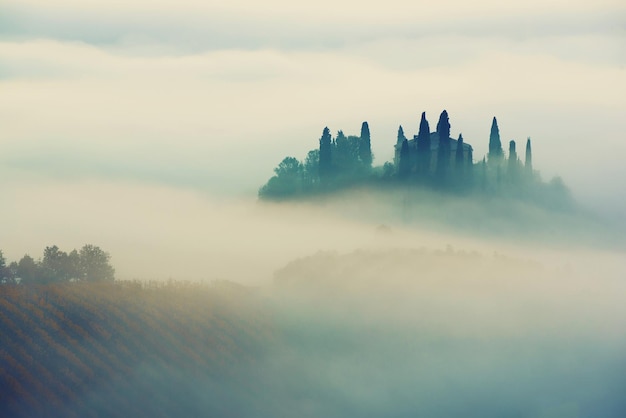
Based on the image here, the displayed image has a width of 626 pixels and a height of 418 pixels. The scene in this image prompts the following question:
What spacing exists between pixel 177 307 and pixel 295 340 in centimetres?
739

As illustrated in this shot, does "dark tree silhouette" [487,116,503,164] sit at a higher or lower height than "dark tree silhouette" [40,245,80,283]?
higher

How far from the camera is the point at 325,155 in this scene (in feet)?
412

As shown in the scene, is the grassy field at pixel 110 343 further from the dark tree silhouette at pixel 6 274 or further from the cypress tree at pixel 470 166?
the cypress tree at pixel 470 166

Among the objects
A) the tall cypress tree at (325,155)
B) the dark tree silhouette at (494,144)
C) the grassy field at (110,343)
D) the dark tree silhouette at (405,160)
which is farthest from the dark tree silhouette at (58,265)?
the dark tree silhouette at (494,144)

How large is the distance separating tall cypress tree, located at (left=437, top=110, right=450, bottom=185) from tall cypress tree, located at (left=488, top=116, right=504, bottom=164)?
15.9 meters

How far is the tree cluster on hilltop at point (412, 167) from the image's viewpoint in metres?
126

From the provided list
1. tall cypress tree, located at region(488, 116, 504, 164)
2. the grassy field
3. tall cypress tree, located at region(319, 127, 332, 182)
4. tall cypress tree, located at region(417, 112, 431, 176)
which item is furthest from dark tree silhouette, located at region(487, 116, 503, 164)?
the grassy field

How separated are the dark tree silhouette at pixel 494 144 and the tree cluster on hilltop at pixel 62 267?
67065 mm

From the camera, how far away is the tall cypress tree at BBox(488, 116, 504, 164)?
14062cm

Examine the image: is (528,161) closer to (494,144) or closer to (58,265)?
(494,144)

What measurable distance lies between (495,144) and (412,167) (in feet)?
61.6

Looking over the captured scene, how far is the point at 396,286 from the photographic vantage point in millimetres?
82625

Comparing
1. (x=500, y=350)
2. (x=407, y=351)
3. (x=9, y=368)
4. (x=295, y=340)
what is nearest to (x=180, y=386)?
(x=9, y=368)

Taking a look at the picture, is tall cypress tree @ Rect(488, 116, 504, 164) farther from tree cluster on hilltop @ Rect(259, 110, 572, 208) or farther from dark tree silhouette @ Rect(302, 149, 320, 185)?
dark tree silhouette @ Rect(302, 149, 320, 185)
